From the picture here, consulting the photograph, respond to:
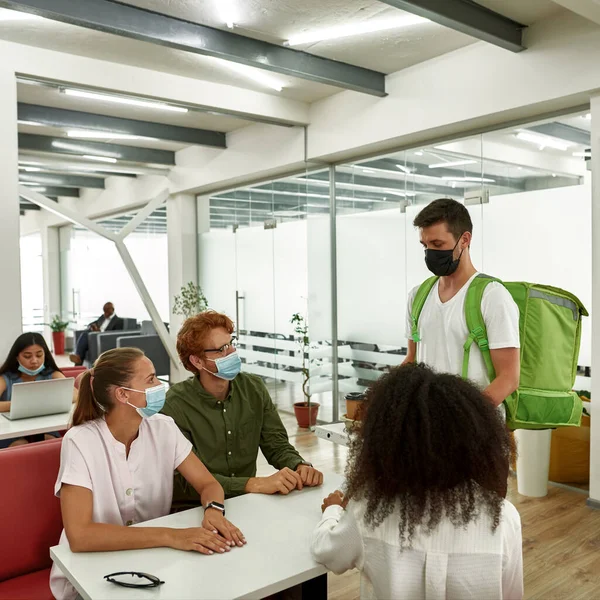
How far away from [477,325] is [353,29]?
272 cm

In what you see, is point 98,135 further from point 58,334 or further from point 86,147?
point 58,334

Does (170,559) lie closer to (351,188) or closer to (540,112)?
(540,112)

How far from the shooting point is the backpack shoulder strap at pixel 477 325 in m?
2.45

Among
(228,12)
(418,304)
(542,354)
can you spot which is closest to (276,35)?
(228,12)

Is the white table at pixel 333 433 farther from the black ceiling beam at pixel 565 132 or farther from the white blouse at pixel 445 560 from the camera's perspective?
the black ceiling beam at pixel 565 132

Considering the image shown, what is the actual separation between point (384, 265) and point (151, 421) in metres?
3.99

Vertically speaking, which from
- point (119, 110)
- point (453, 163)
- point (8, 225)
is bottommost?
point (8, 225)

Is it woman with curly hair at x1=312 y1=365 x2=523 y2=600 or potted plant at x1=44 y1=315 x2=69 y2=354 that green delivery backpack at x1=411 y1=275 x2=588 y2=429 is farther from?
potted plant at x1=44 y1=315 x2=69 y2=354

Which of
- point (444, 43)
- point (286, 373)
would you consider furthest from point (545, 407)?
point (286, 373)

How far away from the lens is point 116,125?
21.7 ft

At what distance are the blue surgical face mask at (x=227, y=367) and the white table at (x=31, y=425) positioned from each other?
140cm

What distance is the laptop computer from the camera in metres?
3.58

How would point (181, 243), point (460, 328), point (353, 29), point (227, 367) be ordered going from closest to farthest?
point (227, 367), point (460, 328), point (353, 29), point (181, 243)

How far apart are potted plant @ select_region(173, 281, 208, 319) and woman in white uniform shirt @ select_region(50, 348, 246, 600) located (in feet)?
20.6
